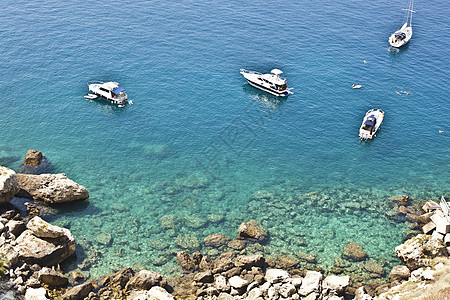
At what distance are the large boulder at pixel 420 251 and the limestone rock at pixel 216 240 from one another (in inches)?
869

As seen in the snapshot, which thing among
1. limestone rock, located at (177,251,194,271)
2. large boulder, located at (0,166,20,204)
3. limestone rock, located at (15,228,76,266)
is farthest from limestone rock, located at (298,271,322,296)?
large boulder, located at (0,166,20,204)

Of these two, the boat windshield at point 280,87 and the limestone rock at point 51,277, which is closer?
the limestone rock at point 51,277

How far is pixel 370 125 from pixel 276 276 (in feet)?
137

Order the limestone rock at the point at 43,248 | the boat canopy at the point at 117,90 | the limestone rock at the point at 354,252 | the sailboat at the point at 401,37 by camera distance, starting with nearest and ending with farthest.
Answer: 1. the limestone rock at the point at 43,248
2. the limestone rock at the point at 354,252
3. the boat canopy at the point at 117,90
4. the sailboat at the point at 401,37

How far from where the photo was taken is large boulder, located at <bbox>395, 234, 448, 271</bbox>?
151ft

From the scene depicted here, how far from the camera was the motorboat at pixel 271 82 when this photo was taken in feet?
280

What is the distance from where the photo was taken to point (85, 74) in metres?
89.8

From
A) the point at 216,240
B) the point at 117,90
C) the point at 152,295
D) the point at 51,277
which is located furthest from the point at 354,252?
the point at 117,90

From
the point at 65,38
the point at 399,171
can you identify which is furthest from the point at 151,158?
the point at 65,38

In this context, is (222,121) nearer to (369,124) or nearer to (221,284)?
(369,124)

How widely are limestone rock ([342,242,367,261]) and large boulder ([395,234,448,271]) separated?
4.35m

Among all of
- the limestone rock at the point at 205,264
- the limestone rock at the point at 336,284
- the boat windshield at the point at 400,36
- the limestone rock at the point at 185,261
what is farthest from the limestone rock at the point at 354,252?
the boat windshield at the point at 400,36

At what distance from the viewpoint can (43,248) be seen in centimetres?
4525

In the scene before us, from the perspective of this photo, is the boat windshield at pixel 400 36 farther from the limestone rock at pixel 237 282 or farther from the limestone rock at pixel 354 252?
the limestone rock at pixel 237 282
